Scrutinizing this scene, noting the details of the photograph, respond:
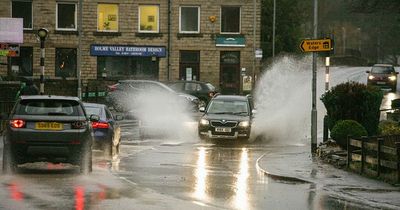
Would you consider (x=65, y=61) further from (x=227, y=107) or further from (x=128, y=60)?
(x=227, y=107)

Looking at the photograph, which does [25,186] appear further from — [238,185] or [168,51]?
[168,51]

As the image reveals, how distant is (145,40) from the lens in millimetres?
60438

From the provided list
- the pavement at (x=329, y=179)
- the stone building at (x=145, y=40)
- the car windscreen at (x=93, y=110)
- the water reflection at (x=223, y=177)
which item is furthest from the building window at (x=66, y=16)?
the pavement at (x=329, y=179)

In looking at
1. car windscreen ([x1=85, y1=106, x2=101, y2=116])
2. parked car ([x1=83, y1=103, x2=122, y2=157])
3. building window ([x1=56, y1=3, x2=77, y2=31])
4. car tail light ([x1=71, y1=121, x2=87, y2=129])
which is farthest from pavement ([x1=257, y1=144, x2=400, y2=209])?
building window ([x1=56, y1=3, x2=77, y2=31])

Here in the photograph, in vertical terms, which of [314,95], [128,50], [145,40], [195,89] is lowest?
[195,89]

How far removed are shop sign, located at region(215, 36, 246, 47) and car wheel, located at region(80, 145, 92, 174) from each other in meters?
42.6

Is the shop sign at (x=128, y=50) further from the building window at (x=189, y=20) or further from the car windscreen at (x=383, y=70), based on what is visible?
Answer: the car windscreen at (x=383, y=70)

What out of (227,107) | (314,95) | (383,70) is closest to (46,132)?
(314,95)

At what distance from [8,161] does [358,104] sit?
37.3 ft

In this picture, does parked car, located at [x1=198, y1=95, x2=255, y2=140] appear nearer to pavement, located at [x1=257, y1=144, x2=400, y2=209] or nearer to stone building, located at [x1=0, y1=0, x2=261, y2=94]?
pavement, located at [x1=257, y1=144, x2=400, y2=209]

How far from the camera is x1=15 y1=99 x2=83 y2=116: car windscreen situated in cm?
1797

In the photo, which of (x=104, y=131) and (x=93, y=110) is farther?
(x=93, y=110)

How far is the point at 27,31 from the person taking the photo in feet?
194

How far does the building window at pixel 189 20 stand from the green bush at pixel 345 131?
1476 inches
